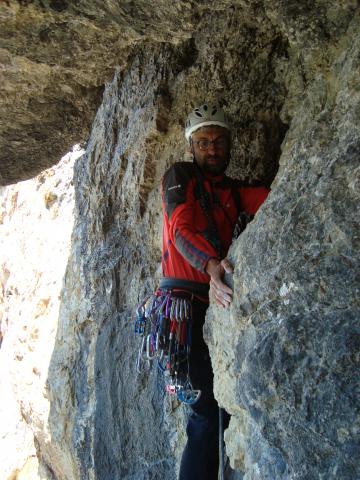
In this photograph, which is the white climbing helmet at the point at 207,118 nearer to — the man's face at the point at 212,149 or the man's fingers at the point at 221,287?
the man's face at the point at 212,149

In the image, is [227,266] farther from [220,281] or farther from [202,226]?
[202,226]

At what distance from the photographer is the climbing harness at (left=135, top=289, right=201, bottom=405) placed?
3.46m

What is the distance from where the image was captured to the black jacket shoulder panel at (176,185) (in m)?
3.39

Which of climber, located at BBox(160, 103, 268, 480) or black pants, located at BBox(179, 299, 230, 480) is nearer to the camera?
climber, located at BBox(160, 103, 268, 480)

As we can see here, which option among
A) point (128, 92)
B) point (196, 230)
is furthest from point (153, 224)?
point (196, 230)

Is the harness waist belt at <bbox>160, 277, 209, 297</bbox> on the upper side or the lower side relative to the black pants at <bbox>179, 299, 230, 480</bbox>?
upper

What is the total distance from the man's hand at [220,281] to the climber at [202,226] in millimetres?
154

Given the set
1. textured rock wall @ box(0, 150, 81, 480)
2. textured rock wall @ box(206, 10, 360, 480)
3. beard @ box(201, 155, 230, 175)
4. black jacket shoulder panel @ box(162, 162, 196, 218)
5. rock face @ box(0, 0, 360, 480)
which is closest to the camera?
textured rock wall @ box(206, 10, 360, 480)

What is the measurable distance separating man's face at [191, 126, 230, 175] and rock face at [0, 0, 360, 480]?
34 centimetres

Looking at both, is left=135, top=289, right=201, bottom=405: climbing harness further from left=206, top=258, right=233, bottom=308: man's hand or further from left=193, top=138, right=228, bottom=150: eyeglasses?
left=193, top=138, right=228, bottom=150: eyeglasses

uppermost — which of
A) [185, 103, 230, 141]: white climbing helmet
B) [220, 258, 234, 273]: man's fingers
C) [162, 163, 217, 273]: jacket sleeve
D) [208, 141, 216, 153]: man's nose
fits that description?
[185, 103, 230, 141]: white climbing helmet

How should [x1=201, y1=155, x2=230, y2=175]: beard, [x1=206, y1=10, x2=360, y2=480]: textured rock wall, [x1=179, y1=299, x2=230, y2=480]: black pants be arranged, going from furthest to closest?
[x1=201, y1=155, x2=230, y2=175]: beard
[x1=179, y1=299, x2=230, y2=480]: black pants
[x1=206, y1=10, x2=360, y2=480]: textured rock wall

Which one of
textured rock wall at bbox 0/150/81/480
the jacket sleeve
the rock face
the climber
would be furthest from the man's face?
textured rock wall at bbox 0/150/81/480

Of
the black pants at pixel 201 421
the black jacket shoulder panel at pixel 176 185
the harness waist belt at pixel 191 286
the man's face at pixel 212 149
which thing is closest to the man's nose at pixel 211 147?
the man's face at pixel 212 149
